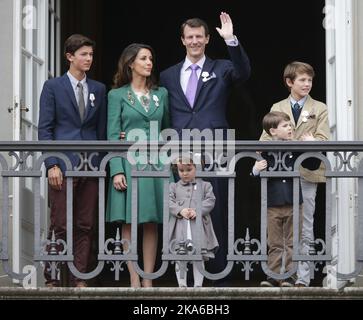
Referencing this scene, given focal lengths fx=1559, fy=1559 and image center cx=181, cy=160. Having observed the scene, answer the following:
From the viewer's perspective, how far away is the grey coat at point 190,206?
11.0 meters

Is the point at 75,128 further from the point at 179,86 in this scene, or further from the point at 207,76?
the point at 207,76

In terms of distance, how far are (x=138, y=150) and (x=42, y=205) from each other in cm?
129

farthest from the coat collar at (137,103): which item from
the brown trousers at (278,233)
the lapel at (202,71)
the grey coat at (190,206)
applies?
the brown trousers at (278,233)

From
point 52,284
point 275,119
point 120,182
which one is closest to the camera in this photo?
point 52,284

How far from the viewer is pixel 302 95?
11.4 meters

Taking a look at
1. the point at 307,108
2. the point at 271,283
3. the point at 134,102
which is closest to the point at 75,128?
the point at 134,102

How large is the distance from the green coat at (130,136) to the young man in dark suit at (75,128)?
0.13 meters

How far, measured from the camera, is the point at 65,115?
11430mm

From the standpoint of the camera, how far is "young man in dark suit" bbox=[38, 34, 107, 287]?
36.8ft

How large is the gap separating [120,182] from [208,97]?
941 mm

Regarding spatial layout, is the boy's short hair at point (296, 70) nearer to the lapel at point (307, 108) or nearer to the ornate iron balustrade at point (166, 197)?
the lapel at point (307, 108)

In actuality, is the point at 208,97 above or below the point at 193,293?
above
